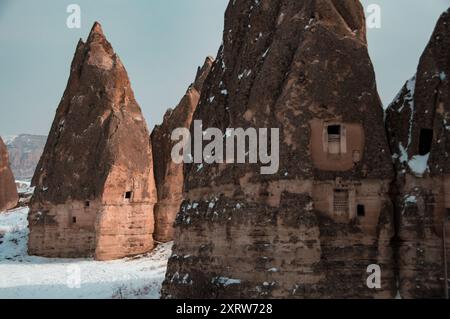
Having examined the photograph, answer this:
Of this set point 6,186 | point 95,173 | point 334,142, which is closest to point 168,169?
point 95,173

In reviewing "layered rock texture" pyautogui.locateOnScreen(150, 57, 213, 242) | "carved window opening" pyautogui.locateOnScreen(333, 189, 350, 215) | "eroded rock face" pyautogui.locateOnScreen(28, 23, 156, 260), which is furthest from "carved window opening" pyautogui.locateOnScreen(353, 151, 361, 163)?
"layered rock texture" pyautogui.locateOnScreen(150, 57, 213, 242)

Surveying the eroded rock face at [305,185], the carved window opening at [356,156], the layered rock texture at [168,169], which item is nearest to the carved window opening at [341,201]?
the eroded rock face at [305,185]

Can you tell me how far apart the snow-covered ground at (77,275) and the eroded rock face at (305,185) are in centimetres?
487

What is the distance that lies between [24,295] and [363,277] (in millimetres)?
12333

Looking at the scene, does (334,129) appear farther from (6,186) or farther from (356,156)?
(6,186)

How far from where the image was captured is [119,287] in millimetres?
19953

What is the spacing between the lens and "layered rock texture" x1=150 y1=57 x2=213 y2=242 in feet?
102

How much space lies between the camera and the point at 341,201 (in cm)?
1388

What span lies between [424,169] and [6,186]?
4152 centimetres

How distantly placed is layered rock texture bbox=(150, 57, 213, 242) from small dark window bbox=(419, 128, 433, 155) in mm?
18689

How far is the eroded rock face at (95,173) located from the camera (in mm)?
27500
